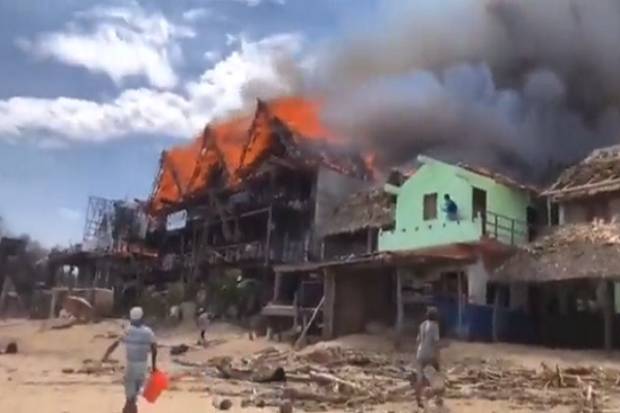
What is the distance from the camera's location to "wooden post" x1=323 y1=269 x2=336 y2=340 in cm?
2598

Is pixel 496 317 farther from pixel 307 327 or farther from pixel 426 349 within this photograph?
pixel 426 349

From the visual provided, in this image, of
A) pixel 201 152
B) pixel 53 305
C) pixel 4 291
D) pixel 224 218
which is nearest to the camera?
pixel 224 218

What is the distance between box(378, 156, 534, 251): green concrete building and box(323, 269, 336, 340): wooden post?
13.3 feet

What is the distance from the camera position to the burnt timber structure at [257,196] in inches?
1479

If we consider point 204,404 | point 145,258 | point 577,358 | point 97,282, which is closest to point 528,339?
point 577,358

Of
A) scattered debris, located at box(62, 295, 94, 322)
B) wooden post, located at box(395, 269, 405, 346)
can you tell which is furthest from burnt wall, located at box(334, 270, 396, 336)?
scattered debris, located at box(62, 295, 94, 322)

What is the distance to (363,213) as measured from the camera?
115ft

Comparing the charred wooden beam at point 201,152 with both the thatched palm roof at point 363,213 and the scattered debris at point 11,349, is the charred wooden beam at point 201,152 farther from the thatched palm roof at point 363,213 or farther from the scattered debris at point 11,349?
the scattered debris at point 11,349

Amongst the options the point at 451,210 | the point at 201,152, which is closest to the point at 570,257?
the point at 451,210

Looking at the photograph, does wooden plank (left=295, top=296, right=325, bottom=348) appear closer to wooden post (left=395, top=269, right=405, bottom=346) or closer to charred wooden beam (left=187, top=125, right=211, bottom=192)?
wooden post (left=395, top=269, right=405, bottom=346)

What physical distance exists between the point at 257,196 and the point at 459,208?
13.8 m

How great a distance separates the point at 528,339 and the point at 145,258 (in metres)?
28.6

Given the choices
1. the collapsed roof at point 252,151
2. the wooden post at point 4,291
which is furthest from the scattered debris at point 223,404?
the wooden post at point 4,291

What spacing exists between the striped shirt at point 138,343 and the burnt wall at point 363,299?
55.6 ft
